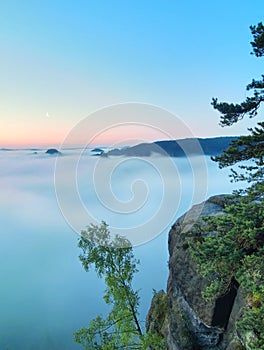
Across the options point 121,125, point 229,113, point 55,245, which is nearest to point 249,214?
point 229,113

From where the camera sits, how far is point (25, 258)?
5894 cm

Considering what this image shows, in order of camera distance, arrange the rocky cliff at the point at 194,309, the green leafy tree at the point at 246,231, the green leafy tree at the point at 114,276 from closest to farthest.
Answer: the green leafy tree at the point at 246,231 → the rocky cliff at the point at 194,309 → the green leafy tree at the point at 114,276

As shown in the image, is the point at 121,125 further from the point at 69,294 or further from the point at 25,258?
the point at 25,258

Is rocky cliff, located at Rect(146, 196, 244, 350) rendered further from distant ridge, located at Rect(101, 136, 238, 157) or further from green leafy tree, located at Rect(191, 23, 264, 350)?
distant ridge, located at Rect(101, 136, 238, 157)

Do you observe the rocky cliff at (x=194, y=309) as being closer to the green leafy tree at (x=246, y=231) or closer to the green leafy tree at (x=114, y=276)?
the green leafy tree at (x=246, y=231)

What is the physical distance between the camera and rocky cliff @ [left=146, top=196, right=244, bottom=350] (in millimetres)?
7730

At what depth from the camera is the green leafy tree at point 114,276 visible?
12930 mm

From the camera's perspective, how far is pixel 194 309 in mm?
8594

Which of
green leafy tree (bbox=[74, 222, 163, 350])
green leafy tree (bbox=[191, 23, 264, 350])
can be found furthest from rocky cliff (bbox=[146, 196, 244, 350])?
green leafy tree (bbox=[74, 222, 163, 350])

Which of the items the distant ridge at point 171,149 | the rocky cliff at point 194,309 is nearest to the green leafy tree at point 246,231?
the rocky cliff at point 194,309

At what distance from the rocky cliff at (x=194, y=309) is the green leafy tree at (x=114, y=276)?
357 centimetres

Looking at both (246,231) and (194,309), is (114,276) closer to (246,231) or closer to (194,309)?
(194,309)

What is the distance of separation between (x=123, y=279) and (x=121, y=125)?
8482 millimetres

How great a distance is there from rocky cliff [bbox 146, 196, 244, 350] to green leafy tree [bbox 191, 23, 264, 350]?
1.21 m
